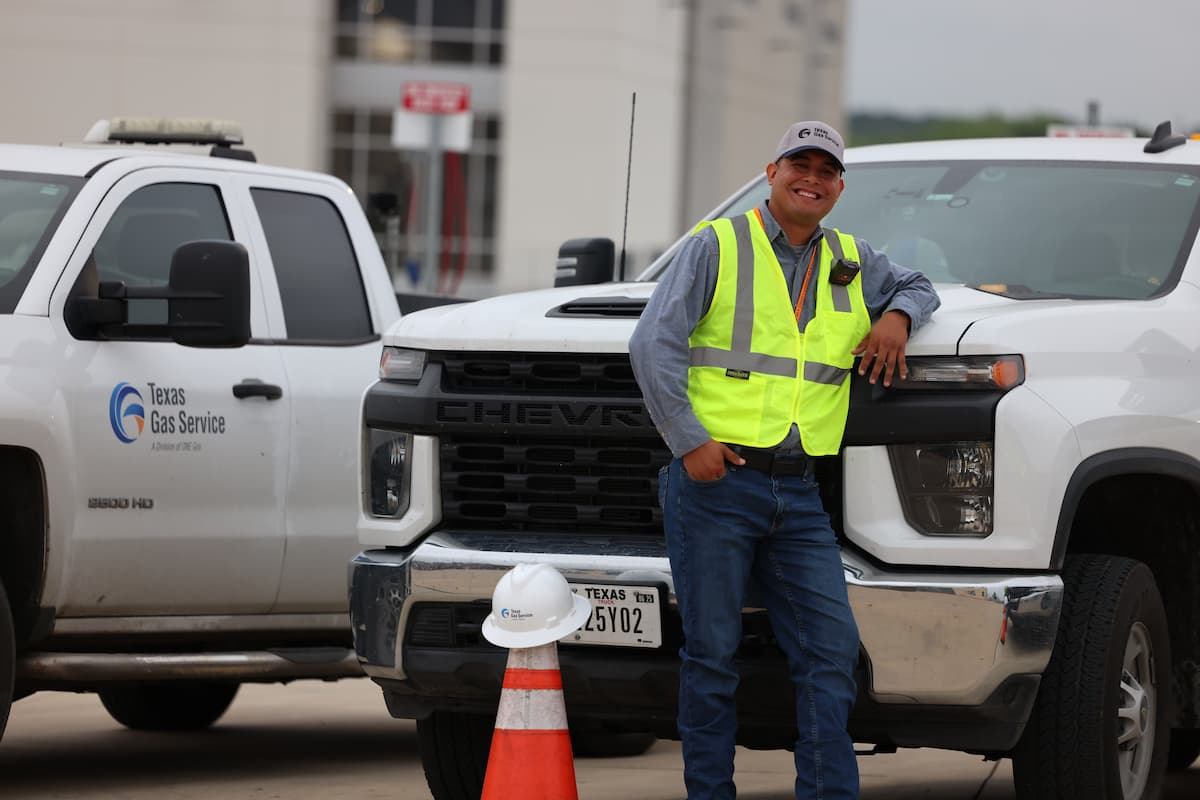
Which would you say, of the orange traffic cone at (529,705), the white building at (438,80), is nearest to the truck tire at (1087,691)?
the orange traffic cone at (529,705)

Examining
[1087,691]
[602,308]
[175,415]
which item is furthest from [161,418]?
[1087,691]

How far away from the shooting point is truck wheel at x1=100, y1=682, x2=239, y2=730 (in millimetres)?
9055

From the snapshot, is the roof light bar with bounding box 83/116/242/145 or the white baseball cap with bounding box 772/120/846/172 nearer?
the white baseball cap with bounding box 772/120/846/172

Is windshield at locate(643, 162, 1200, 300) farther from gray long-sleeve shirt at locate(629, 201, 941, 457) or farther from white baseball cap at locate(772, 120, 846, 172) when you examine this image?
white baseball cap at locate(772, 120, 846, 172)

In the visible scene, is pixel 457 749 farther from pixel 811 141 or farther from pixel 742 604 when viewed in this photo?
pixel 811 141

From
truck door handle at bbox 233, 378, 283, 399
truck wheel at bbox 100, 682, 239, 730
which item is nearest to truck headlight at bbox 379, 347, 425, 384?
truck door handle at bbox 233, 378, 283, 399

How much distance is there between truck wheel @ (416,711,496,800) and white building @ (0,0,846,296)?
3234cm

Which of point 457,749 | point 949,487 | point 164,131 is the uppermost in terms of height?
point 164,131

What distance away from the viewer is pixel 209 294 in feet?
23.0

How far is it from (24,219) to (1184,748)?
14.4 feet

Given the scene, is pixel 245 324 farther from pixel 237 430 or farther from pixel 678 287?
pixel 678 287

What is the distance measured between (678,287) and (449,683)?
4.03 feet

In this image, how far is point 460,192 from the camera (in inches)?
1629

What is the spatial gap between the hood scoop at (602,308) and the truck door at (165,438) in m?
1.85
